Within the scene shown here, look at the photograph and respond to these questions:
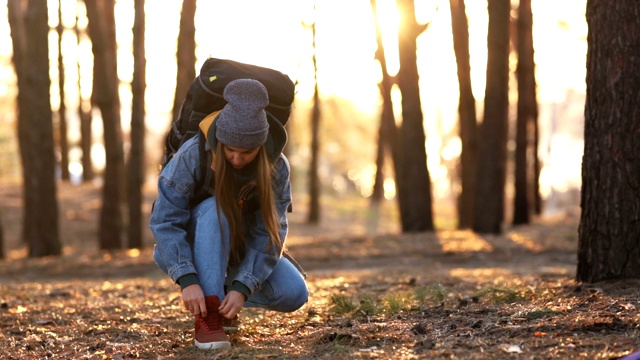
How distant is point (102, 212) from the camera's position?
693 inches

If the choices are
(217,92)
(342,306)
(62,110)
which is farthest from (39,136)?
(62,110)

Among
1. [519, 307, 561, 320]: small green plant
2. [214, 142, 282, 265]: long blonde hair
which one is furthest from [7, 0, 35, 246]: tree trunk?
[519, 307, 561, 320]: small green plant

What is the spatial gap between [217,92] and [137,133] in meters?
12.2

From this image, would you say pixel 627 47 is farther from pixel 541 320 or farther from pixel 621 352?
pixel 621 352

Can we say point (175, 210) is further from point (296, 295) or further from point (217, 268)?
point (296, 295)

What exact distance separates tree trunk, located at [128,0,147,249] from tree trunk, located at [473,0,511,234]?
20.0ft

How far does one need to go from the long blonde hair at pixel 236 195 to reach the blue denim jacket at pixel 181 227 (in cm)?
10

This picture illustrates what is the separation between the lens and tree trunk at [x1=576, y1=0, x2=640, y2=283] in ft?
20.0

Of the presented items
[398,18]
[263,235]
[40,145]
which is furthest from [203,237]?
[398,18]

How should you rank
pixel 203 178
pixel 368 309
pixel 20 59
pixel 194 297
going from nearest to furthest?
pixel 194 297, pixel 203 178, pixel 368 309, pixel 20 59

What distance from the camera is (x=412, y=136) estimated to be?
16.6 m

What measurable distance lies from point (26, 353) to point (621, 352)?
10.5 ft

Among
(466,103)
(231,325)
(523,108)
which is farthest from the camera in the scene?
(523,108)

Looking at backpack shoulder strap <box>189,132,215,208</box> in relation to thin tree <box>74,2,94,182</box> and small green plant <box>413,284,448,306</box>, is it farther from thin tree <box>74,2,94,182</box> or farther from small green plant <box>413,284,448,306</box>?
thin tree <box>74,2,94,182</box>
